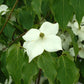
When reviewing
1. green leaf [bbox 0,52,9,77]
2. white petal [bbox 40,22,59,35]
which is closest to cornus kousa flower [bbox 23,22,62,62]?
white petal [bbox 40,22,59,35]

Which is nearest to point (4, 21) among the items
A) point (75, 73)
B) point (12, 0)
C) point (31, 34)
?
point (12, 0)

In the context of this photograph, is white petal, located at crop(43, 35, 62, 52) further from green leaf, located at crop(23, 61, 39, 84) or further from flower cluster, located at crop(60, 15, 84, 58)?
flower cluster, located at crop(60, 15, 84, 58)

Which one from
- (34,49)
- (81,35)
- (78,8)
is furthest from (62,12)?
(81,35)

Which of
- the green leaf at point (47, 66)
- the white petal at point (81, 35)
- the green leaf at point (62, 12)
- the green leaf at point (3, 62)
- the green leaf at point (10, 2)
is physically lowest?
the green leaf at point (3, 62)

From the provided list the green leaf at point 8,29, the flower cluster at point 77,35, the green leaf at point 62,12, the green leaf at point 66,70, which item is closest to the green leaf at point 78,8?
the green leaf at point 62,12

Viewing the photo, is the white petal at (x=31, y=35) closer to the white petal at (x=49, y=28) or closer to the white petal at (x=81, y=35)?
the white petal at (x=49, y=28)

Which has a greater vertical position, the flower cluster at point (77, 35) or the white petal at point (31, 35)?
the white petal at point (31, 35)

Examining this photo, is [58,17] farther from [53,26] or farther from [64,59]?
[64,59]
